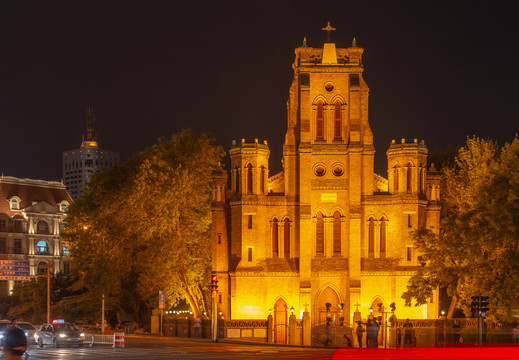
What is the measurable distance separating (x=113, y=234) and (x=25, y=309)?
19.9 m

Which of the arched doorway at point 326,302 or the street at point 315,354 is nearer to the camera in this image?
the street at point 315,354

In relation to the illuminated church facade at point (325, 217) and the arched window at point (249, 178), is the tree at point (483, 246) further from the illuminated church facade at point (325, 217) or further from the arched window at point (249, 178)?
the arched window at point (249, 178)

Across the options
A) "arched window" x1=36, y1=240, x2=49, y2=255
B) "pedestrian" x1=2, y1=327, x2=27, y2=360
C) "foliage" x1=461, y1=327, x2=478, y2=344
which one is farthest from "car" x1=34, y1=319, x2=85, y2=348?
"arched window" x1=36, y1=240, x2=49, y2=255

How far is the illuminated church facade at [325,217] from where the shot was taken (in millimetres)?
59834

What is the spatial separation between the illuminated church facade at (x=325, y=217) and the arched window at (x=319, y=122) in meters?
0.08

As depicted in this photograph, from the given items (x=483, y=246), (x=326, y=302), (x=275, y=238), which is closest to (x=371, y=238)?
(x=326, y=302)

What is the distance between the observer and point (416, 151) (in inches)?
2371

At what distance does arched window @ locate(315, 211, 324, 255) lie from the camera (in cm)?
6097

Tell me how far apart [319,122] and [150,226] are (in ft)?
50.0

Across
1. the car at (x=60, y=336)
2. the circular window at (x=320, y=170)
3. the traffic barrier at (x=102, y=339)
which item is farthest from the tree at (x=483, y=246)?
the car at (x=60, y=336)

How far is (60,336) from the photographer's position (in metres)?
43.2

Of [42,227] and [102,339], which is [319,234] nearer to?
[102,339]

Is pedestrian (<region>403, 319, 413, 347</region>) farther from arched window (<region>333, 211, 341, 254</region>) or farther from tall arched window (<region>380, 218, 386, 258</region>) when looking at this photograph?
arched window (<region>333, 211, 341, 254</region>)

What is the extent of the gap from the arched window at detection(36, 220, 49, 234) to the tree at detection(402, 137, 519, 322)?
81.0 meters
